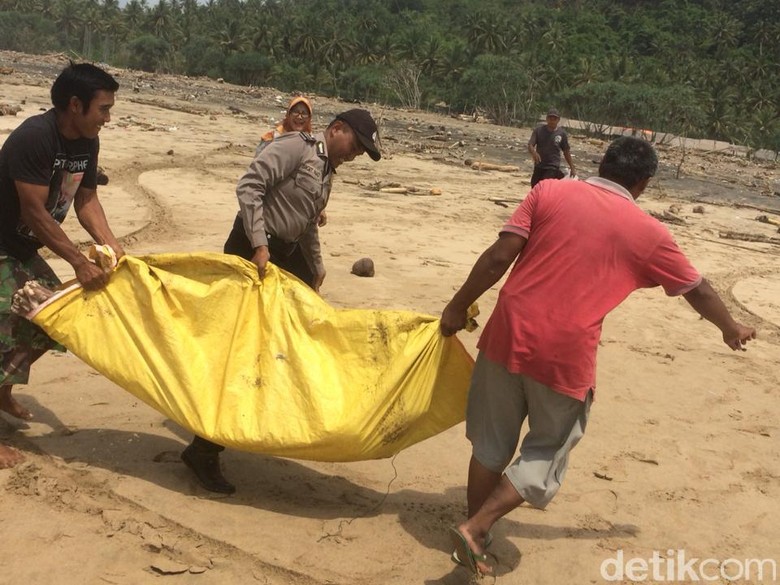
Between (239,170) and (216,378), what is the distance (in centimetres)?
980

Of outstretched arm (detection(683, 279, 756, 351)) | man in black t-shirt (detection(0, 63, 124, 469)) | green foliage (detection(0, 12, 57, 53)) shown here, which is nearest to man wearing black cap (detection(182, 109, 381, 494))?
man in black t-shirt (detection(0, 63, 124, 469))

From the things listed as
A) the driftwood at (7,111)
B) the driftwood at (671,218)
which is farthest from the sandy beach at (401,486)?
the driftwood at (7,111)

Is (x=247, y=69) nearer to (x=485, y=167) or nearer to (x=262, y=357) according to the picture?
(x=485, y=167)

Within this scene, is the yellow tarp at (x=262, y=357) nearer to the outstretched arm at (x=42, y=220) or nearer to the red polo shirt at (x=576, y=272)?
the outstretched arm at (x=42, y=220)

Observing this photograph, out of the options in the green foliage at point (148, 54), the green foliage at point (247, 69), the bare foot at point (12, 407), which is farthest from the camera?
the green foliage at point (148, 54)

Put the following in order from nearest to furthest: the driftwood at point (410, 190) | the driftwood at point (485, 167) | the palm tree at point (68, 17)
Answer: the driftwood at point (410, 190)
the driftwood at point (485, 167)
the palm tree at point (68, 17)

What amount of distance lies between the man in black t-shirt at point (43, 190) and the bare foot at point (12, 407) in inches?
13.2

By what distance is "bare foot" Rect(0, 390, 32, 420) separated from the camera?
158 inches

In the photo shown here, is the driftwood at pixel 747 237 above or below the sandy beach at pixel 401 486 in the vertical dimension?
above

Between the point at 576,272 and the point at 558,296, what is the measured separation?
0.35 feet

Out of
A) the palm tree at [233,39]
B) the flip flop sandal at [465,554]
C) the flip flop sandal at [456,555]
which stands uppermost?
the palm tree at [233,39]

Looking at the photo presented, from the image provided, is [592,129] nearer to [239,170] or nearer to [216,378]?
[239,170]

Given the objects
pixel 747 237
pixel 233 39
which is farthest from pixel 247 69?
pixel 747 237

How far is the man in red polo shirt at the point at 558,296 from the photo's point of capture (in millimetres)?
3055
